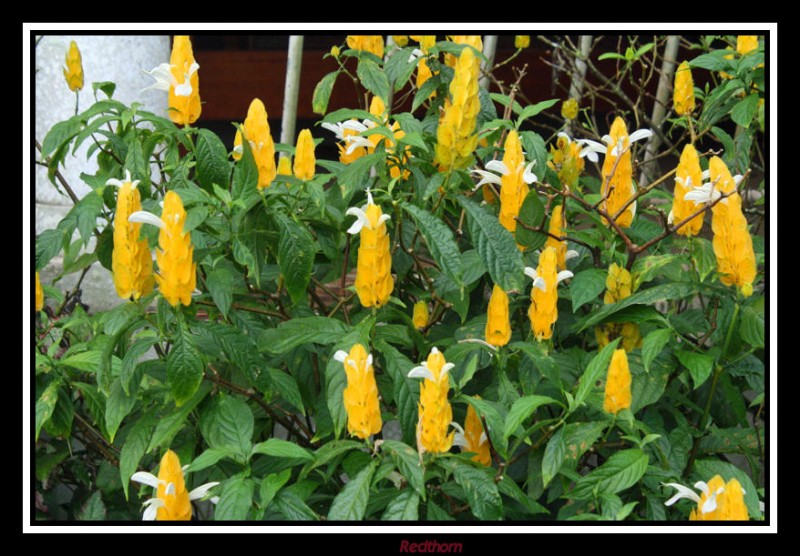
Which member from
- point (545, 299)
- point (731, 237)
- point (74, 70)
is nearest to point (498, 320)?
point (545, 299)

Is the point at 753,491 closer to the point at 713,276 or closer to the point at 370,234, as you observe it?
the point at 713,276

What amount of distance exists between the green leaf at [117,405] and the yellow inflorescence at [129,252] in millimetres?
181

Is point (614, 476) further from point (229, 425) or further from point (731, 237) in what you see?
point (229, 425)

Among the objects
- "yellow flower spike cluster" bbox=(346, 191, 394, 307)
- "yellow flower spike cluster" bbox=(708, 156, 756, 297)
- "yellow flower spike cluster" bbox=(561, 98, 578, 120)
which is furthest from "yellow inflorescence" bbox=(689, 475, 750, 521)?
"yellow flower spike cluster" bbox=(561, 98, 578, 120)

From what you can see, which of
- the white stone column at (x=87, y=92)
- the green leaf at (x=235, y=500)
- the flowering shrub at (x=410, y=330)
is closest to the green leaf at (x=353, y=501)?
the flowering shrub at (x=410, y=330)

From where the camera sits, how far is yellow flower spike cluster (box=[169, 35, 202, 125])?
1892 millimetres

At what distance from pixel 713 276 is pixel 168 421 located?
3.15ft

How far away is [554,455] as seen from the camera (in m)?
1.62

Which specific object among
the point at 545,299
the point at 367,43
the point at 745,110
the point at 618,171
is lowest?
the point at 545,299

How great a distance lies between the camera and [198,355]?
160 centimetres

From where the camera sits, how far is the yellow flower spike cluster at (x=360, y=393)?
4.94 ft

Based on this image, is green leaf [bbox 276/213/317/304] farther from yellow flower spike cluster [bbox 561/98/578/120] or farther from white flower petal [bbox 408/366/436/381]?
yellow flower spike cluster [bbox 561/98/578/120]

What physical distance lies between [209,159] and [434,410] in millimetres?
648

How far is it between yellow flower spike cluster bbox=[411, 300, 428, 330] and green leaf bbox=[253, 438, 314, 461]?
15.7 inches
